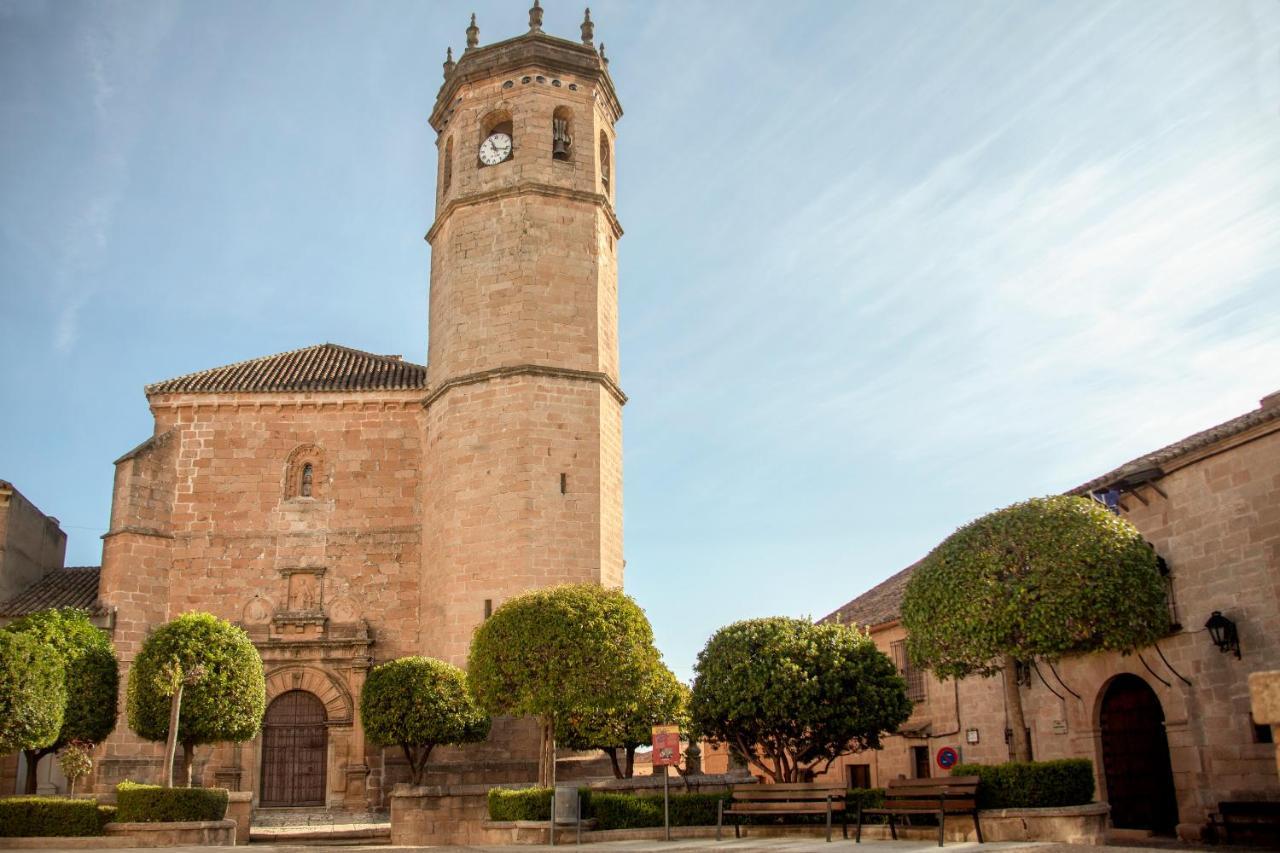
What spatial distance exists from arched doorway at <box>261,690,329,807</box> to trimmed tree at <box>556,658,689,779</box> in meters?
6.16

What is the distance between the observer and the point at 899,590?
2723 centimetres

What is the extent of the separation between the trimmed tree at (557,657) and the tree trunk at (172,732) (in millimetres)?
4763

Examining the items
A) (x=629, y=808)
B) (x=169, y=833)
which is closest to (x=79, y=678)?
(x=169, y=833)

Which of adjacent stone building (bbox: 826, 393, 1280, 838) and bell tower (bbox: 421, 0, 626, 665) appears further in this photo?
bell tower (bbox: 421, 0, 626, 665)

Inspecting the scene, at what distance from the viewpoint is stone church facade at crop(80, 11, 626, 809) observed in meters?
23.9

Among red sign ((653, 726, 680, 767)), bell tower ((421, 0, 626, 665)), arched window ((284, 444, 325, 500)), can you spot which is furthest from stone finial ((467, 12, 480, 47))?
red sign ((653, 726, 680, 767))

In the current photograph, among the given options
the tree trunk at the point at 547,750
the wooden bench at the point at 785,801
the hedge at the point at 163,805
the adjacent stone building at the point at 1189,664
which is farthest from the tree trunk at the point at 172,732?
the adjacent stone building at the point at 1189,664

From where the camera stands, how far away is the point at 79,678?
21.1 m

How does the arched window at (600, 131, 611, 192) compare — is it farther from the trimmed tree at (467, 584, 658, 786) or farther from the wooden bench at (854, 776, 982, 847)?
the wooden bench at (854, 776, 982, 847)

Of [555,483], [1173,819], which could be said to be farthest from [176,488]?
[1173,819]

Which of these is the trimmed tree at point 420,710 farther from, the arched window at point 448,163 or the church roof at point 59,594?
the arched window at point 448,163

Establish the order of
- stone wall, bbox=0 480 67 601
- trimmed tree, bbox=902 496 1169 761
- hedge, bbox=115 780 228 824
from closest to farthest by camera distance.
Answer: trimmed tree, bbox=902 496 1169 761
hedge, bbox=115 780 228 824
stone wall, bbox=0 480 67 601

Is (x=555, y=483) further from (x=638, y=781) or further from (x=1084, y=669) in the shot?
(x=1084, y=669)

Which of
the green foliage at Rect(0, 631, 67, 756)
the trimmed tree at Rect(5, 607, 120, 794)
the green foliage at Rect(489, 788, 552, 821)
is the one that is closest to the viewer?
the green foliage at Rect(489, 788, 552, 821)
